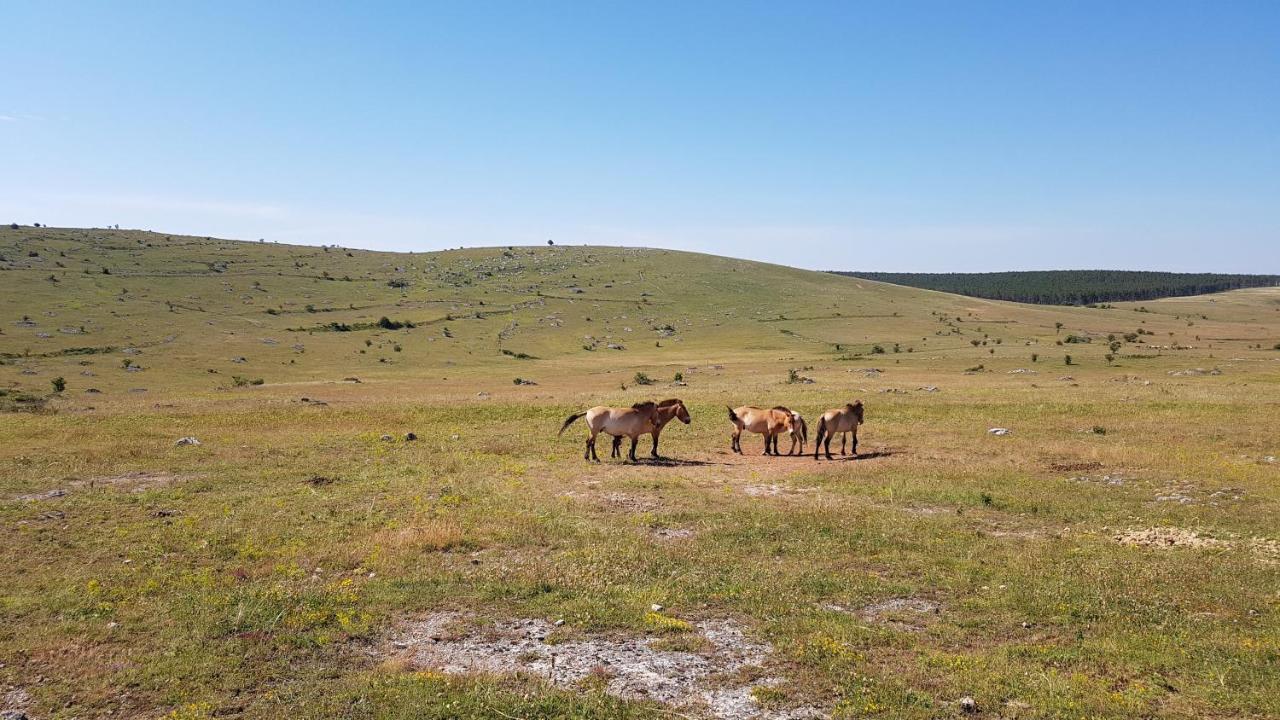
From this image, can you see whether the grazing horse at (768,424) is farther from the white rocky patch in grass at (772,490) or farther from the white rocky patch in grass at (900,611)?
the white rocky patch in grass at (900,611)

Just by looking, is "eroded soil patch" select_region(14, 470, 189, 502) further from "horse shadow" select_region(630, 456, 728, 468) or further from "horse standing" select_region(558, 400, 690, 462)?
"horse shadow" select_region(630, 456, 728, 468)

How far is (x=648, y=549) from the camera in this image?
1453cm

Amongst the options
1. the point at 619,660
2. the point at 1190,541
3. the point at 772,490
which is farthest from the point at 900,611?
the point at 772,490

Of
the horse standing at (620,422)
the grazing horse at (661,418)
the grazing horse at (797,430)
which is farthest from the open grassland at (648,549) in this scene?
the horse standing at (620,422)

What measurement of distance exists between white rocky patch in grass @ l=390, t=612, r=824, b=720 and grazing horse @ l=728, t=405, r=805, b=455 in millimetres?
15572

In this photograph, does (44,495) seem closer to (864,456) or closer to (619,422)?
(619,422)

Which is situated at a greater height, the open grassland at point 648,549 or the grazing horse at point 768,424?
the grazing horse at point 768,424

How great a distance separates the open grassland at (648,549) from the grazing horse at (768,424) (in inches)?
42.6

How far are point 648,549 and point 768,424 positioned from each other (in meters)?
12.7

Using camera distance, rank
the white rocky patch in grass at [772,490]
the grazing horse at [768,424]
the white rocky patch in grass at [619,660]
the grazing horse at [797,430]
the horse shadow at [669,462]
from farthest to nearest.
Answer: the grazing horse at [768,424]
the grazing horse at [797,430]
the horse shadow at [669,462]
the white rocky patch in grass at [772,490]
the white rocky patch in grass at [619,660]

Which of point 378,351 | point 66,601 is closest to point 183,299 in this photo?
point 378,351

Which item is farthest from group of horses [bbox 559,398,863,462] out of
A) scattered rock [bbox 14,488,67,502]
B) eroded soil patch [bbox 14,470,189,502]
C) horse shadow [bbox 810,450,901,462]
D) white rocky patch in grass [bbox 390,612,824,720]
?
white rocky patch in grass [bbox 390,612,824,720]

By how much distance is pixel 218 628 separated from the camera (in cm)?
1067

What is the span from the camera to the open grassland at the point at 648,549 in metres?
9.12
